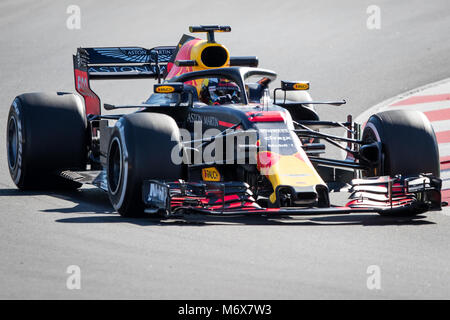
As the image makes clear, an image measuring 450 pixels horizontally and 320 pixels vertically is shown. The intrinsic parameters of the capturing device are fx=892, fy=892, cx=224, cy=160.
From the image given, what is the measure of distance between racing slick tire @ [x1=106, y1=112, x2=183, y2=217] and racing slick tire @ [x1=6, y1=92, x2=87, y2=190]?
6.85 feet

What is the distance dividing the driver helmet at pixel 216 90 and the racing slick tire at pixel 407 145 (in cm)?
206

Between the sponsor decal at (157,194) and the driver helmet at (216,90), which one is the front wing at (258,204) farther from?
the driver helmet at (216,90)

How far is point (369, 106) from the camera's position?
1614 cm

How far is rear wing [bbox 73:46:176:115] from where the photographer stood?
1235cm

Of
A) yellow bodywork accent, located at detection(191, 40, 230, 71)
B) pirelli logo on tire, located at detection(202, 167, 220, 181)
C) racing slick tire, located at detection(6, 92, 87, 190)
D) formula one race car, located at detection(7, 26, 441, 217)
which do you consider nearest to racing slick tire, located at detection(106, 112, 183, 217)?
formula one race car, located at detection(7, 26, 441, 217)

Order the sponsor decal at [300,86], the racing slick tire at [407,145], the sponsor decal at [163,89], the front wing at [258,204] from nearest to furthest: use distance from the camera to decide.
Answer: the front wing at [258,204], the racing slick tire at [407,145], the sponsor decal at [163,89], the sponsor decal at [300,86]

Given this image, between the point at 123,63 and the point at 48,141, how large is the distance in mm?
2689

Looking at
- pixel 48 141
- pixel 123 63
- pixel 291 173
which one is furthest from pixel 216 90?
pixel 123 63

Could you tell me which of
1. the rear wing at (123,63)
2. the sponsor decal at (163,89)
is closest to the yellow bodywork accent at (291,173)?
the sponsor decal at (163,89)

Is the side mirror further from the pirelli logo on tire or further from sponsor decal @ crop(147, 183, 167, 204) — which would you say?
sponsor decal @ crop(147, 183, 167, 204)

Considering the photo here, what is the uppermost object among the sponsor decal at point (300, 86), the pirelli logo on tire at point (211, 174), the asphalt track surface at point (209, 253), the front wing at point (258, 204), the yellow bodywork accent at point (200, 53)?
the yellow bodywork accent at point (200, 53)

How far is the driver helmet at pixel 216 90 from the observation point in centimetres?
1041

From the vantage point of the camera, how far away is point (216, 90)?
10.4 metres
